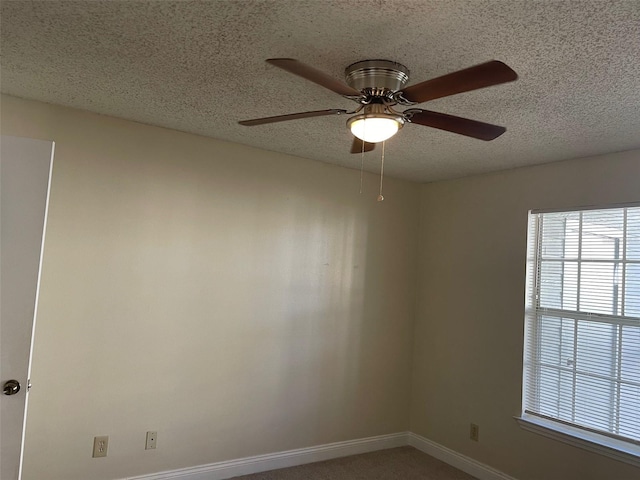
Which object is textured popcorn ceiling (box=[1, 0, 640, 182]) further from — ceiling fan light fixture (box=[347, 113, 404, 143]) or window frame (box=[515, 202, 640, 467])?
window frame (box=[515, 202, 640, 467])

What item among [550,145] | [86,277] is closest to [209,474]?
[86,277]

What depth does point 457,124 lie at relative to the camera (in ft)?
6.45

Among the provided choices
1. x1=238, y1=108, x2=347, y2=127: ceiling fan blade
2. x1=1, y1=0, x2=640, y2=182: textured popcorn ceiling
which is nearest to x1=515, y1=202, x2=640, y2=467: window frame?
x1=1, y1=0, x2=640, y2=182: textured popcorn ceiling

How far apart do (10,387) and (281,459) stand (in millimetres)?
2104

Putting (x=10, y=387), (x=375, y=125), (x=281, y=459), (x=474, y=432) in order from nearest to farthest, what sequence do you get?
(x=375, y=125)
(x=10, y=387)
(x=281, y=459)
(x=474, y=432)

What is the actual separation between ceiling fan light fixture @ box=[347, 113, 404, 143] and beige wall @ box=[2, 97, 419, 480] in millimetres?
1693

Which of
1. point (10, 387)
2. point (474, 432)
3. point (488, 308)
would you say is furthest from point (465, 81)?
point (474, 432)

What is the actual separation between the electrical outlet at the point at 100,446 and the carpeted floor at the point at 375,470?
918mm

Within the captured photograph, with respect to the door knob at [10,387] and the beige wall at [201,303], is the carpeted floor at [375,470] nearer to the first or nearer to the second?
the beige wall at [201,303]

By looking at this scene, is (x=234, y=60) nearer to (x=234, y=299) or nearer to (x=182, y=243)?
(x=182, y=243)

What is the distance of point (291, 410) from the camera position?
12.0 feet

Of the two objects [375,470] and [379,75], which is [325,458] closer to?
[375,470]

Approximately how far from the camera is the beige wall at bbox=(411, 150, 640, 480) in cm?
312

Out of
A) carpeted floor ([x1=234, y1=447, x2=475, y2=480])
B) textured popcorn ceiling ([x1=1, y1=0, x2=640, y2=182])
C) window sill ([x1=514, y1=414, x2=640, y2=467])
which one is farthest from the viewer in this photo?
carpeted floor ([x1=234, y1=447, x2=475, y2=480])
